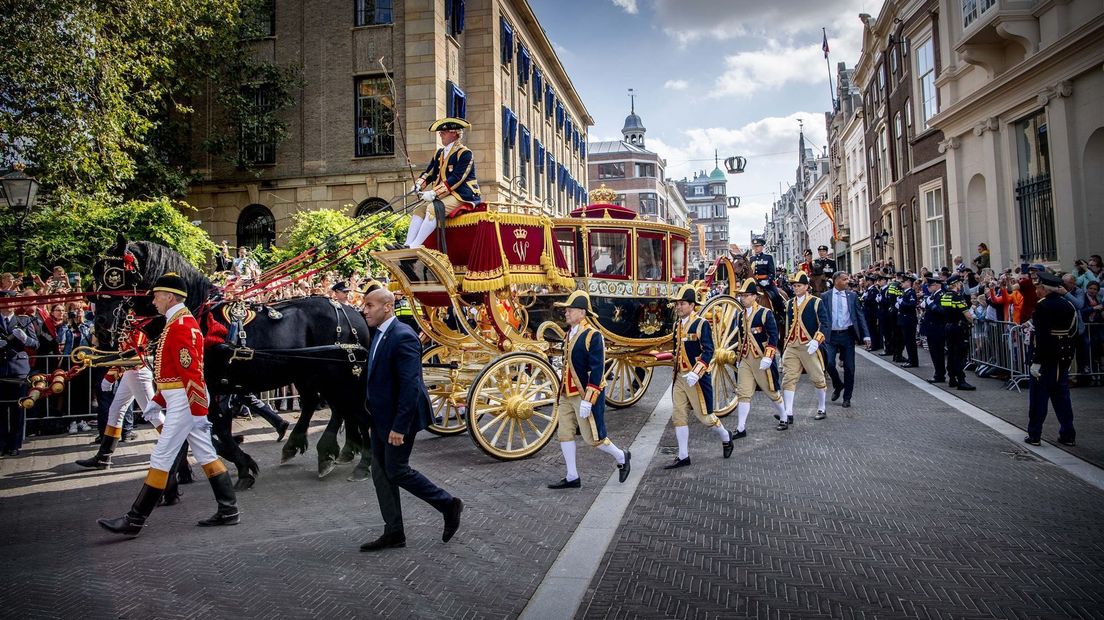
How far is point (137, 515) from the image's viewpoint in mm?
5270

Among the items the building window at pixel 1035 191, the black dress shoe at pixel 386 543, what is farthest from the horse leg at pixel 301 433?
the building window at pixel 1035 191

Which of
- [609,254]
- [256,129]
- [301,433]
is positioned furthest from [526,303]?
[256,129]

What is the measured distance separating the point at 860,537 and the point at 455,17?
77.7 ft

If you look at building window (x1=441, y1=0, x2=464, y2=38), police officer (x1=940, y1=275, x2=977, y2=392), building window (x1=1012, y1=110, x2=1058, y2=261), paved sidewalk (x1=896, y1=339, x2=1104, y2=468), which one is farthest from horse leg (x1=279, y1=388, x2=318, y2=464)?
building window (x1=441, y1=0, x2=464, y2=38)

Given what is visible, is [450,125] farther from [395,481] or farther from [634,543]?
[634,543]

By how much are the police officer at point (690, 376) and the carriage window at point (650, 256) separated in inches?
76.9

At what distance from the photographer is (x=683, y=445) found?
23.5ft

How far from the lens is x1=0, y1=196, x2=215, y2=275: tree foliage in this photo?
14.9 meters

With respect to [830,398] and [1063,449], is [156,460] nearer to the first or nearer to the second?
[1063,449]

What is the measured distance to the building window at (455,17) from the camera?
2422cm

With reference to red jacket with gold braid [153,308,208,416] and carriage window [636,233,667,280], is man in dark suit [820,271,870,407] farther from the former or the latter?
red jacket with gold braid [153,308,208,416]

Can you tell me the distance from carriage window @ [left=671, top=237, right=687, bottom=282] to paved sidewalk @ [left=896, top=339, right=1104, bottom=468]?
468cm

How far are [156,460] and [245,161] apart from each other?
794 inches

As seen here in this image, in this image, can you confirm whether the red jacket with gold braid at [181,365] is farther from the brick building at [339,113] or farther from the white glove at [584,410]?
the brick building at [339,113]
